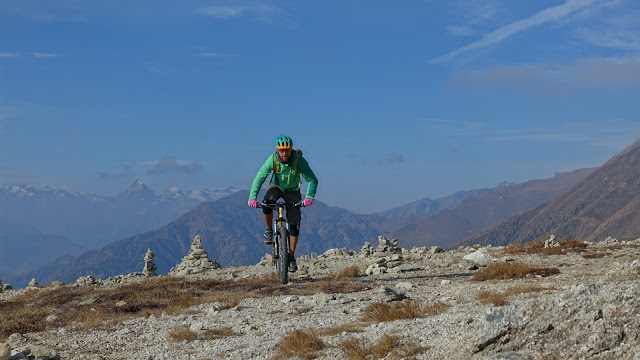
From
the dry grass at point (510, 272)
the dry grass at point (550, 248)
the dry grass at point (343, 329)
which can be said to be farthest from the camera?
the dry grass at point (550, 248)

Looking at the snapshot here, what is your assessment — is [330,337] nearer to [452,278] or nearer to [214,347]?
[214,347]

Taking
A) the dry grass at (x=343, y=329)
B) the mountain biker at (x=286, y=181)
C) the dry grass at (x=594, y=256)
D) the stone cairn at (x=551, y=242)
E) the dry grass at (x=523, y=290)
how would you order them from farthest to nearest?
the stone cairn at (x=551, y=242) → the dry grass at (x=594, y=256) → the mountain biker at (x=286, y=181) → the dry grass at (x=523, y=290) → the dry grass at (x=343, y=329)

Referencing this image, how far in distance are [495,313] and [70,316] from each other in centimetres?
A: 1263

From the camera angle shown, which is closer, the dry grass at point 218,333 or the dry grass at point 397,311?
the dry grass at point 397,311

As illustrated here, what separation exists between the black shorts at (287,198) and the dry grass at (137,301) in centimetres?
216

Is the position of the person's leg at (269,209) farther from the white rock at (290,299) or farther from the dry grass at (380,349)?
the dry grass at (380,349)

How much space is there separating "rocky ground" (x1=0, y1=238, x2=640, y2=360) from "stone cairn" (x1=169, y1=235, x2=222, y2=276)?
36.5ft


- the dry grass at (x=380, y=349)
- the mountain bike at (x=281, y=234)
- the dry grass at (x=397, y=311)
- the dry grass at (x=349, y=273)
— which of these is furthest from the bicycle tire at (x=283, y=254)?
the dry grass at (x=380, y=349)

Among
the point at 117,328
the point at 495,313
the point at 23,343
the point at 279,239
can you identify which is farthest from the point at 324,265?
the point at 495,313

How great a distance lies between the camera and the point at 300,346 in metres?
8.41

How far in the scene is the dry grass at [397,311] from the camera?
9.96 meters

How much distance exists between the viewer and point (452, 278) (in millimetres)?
17125

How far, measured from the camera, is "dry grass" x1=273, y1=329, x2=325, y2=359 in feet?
27.0

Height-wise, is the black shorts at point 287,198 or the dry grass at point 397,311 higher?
the black shorts at point 287,198
